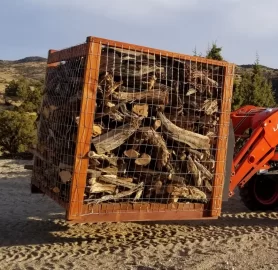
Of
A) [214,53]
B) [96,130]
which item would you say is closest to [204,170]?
[96,130]

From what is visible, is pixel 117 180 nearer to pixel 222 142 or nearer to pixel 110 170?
pixel 110 170

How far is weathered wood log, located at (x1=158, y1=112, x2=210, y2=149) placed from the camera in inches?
244

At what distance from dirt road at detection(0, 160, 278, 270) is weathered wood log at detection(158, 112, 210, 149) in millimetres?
1290

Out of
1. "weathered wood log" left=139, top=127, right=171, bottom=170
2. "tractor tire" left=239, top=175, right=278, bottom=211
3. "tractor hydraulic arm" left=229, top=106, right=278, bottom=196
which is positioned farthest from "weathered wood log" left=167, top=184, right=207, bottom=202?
"tractor tire" left=239, top=175, right=278, bottom=211

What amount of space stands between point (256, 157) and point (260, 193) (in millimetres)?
1577

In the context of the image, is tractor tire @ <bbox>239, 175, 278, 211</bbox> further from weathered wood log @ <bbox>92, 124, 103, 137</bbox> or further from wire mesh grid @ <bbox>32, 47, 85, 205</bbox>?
weathered wood log @ <bbox>92, 124, 103, 137</bbox>

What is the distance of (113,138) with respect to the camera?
5.91 m

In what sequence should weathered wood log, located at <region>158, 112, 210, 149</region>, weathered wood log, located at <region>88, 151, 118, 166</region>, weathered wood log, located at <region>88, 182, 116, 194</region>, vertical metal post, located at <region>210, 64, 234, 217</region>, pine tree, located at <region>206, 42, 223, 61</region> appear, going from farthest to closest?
pine tree, located at <region>206, 42, 223, 61</region>
vertical metal post, located at <region>210, 64, 234, 217</region>
weathered wood log, located at <region>158, 112, 210, 149</region>
weathered wood log, located at <region>88, 182, 116, 194</region>
weathered wood log, located at <region>88, 151, 118, 166</region>

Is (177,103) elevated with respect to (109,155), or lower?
elevated

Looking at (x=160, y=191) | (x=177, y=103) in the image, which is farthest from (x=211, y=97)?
(x=160, y=191)

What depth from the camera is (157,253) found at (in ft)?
20.2

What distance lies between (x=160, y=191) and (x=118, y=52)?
1760 millimetres

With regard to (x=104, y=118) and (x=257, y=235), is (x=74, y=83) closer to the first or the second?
(x=104, y=118)

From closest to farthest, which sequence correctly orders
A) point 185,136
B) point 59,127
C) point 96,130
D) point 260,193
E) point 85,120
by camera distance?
1. point 85,120
2. point 96,130
3. point 185,136
4. point 59,127
5. point 260,193
